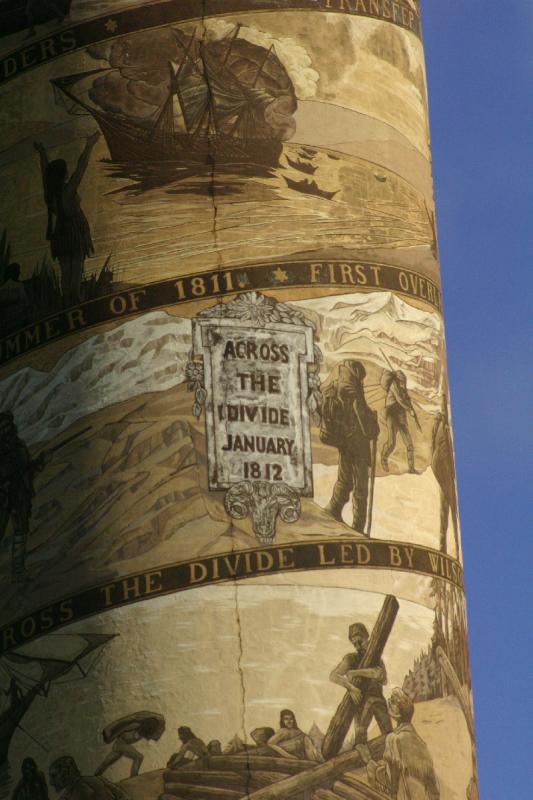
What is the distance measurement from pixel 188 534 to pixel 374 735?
1624 mm

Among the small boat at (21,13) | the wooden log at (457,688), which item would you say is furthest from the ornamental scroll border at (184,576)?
the small boat at (21,13)

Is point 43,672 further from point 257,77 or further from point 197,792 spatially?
point 257,77

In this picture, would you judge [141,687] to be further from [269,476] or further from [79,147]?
[79,147]

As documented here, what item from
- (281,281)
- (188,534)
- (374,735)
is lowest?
(374,735)

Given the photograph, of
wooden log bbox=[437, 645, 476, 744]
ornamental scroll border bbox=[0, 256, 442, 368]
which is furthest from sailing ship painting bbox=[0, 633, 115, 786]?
wooden log bbox=[437, 645, 476, 744]

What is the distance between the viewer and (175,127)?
20078mm

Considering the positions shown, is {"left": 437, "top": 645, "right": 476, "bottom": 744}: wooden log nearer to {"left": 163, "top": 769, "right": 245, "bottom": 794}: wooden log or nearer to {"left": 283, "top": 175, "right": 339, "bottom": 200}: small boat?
Answer: {"left": 163, "top": 769, "right": 245, "bottom": 794}: wooden log

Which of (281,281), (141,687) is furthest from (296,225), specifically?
(141,687)

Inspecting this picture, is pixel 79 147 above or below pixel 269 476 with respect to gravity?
above

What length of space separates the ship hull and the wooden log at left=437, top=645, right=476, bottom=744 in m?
3.25

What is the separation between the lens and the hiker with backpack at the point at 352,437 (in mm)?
19469

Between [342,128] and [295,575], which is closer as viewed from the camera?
[295,575]

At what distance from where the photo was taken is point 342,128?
66.8 ft

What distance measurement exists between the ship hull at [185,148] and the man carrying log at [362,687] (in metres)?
3.06
